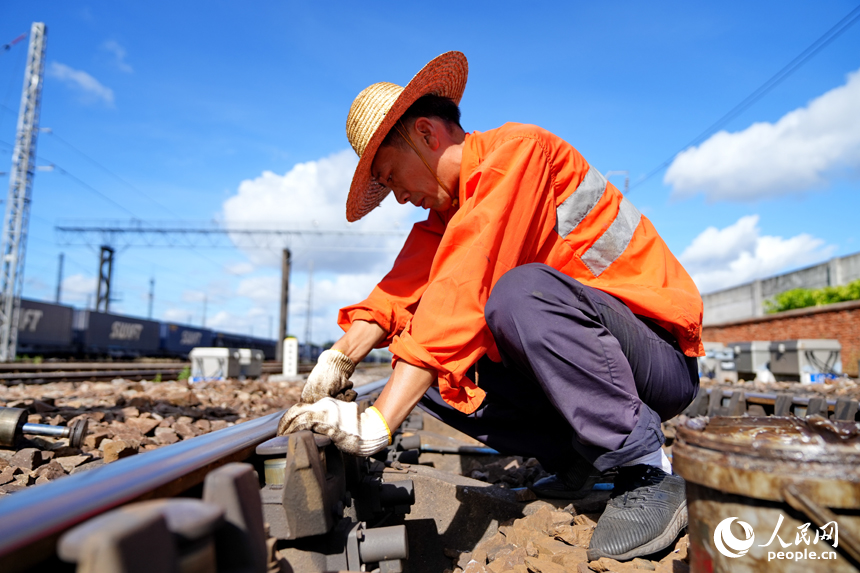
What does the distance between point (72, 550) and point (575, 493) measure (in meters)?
1.99

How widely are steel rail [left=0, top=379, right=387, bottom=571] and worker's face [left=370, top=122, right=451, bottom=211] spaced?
1.28 m

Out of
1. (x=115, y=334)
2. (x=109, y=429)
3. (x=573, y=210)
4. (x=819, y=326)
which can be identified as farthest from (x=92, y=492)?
(x=115, y=334)

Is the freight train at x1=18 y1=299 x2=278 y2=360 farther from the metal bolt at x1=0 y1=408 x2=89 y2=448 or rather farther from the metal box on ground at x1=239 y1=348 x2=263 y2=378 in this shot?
the metal bolt at x1=0 y1=408 x2=89 y2=448

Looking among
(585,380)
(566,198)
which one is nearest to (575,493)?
(585,380)

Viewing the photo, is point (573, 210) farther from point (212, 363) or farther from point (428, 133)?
point (212, 363)

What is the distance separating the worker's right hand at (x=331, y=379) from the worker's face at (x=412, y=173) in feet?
2.44

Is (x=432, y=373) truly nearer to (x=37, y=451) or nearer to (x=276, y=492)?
(x=276, y=492)

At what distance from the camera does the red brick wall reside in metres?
14.7

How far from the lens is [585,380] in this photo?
177 cm

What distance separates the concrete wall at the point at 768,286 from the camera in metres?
22.5

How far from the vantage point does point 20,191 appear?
2028 cm

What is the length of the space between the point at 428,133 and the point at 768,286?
95.9 feet

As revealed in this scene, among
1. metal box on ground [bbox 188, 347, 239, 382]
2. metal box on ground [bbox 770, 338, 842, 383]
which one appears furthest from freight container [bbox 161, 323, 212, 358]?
metal box on ground [bbox 770, 338, 842, 383]

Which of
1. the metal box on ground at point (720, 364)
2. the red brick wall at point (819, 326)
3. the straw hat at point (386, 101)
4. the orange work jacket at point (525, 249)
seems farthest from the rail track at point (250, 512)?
the red brick wall at point (819, 326)
